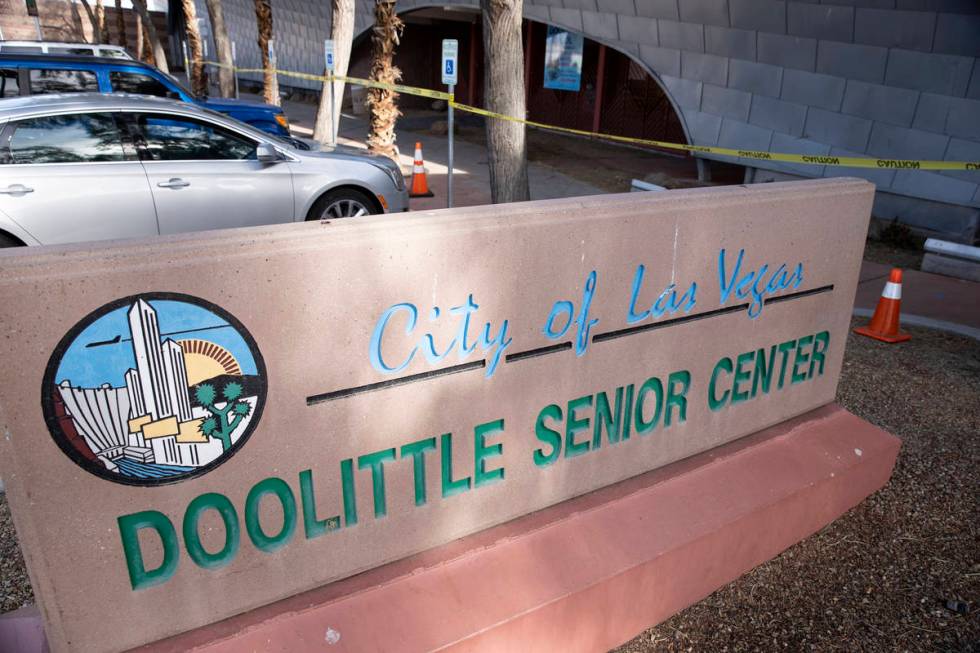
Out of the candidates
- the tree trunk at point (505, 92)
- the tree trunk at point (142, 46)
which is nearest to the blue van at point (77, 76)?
the tree trunk at point (505, 92)

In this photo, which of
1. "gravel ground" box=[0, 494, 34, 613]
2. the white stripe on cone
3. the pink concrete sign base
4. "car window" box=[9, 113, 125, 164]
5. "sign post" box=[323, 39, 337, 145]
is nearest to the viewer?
the pink concrete sign base

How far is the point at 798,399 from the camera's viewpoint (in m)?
3.73

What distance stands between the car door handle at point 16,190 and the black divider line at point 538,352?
499 cm

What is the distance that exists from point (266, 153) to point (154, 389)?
5.16 metres

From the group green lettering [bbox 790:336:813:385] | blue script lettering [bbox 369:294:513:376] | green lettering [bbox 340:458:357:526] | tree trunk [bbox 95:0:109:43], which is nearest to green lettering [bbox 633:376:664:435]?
blue script lettering [bbox 369:294:513:376]

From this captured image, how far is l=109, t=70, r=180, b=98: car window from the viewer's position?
933 centimetres

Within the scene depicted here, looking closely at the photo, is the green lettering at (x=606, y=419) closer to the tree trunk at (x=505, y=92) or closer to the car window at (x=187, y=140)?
the tree trunk at (x=505, y=92)

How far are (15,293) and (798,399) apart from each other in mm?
3483

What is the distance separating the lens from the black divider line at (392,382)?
7.21 ft

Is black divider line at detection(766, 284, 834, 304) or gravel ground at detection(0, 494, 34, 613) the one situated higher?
black divider line at detection(766, 284, 834, 304)

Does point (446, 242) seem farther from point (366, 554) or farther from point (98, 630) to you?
point (98, 630)

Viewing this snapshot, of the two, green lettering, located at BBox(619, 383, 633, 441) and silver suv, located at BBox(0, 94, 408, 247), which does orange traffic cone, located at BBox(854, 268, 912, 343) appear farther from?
silver suv, located at BBox(0, 94, 408, 247)

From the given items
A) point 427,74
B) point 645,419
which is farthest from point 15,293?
point 427,74

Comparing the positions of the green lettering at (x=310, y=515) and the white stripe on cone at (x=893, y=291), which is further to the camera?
the white stripe on cone at (x=893, y=291)
